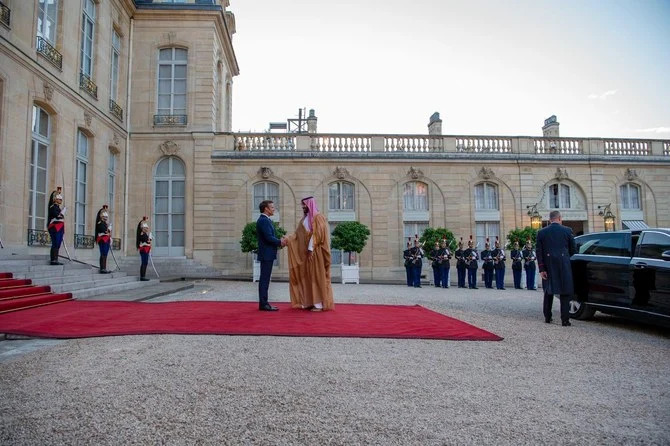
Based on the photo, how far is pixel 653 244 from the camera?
284 inches

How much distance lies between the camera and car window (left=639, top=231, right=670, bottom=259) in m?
7.01

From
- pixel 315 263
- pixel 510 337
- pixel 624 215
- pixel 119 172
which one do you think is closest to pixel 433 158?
pixel 624 215

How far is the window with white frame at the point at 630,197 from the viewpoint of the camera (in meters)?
24.1

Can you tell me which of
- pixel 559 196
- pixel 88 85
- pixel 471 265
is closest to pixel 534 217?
pixel 559 196

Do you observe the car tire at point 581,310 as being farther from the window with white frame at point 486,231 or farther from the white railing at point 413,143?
the white railing at point 413,143

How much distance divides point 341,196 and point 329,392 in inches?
754

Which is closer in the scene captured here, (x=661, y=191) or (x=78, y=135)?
(x=78, y=135)

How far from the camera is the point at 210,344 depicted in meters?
5.31

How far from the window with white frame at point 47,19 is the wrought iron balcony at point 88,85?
1.63m

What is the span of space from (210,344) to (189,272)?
1569 centimetres

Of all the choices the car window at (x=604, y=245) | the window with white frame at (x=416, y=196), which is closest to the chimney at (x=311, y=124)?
the window with white frame at (x=416, y=196)

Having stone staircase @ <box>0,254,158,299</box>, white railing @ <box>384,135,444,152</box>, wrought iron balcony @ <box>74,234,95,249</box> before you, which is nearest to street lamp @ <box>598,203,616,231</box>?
A: white railing @ <box>384,135,444,152</box>

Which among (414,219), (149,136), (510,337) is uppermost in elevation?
(149,136)

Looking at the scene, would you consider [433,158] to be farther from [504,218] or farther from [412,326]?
[412,326]
